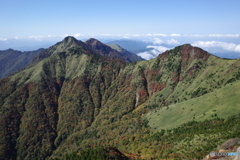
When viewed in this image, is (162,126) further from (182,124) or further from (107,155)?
(107,155)

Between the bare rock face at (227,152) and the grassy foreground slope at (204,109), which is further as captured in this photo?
the grassy foreground slope at (204,109)

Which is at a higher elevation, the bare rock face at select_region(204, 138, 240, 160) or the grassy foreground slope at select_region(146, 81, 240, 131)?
the bare rock face at select_region(204, 138, 240, 160)

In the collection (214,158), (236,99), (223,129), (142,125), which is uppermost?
(214,158)

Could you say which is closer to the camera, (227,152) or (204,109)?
(227,152)

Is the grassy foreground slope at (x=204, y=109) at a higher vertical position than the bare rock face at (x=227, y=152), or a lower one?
lower

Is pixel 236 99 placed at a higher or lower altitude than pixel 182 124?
higher

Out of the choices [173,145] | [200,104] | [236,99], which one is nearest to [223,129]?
[173,145]

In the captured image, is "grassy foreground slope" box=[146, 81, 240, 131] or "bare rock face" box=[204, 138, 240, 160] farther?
"grassy foreground slope" box=[146, 81, 240, 131]

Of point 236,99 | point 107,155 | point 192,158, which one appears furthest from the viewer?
point 236,99
